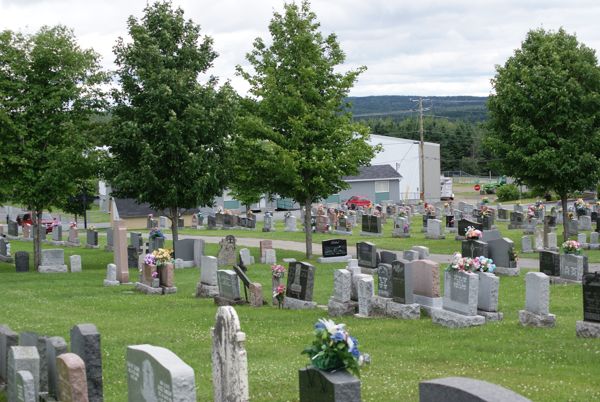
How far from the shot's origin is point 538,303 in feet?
54.7

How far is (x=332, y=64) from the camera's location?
34.6 metres

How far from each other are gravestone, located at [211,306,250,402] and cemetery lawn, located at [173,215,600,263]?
949 inches

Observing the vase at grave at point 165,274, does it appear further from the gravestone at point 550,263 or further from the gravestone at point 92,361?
the gravestone at point 92,361

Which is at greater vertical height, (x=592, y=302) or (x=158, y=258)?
(x=158, y=258)

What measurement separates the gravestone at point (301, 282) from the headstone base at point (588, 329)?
A: 22.9 ft

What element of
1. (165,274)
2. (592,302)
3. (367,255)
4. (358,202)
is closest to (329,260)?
(367,255)

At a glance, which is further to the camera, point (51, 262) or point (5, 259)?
point (5, 259)

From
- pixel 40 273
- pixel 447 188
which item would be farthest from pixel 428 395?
pixel 447 188

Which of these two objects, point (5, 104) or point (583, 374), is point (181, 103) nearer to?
point (5, 104)

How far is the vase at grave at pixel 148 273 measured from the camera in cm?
2519

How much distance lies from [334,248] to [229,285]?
12766 mm

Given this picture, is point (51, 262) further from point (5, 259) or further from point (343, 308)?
point (343, 308)

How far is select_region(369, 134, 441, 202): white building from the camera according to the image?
86000 millimetres

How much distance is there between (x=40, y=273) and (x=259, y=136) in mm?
9469
